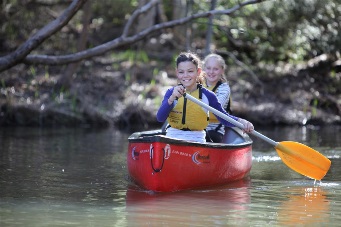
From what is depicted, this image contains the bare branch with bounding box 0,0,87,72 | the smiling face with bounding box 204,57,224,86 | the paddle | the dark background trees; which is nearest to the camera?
the paddle

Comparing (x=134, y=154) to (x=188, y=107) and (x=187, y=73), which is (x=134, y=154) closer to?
(x=188, y=107)

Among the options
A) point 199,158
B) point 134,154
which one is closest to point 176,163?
point 199,158

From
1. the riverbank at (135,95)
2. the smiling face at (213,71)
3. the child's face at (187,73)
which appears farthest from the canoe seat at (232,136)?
the riverbank at (135,95)

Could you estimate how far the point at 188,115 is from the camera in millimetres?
7457

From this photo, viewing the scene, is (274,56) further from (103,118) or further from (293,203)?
(293,203)

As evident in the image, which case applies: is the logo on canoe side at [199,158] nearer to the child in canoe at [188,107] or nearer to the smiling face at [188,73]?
the child in canoe at [188,107]

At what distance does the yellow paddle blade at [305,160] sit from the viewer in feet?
26.2

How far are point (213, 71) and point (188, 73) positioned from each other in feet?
5.31

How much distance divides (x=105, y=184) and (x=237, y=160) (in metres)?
1.46

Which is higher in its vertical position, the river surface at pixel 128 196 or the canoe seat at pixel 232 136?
the canoe seat at pixel 232 136

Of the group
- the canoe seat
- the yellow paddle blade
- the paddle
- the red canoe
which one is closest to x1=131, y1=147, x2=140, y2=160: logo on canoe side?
the red canoe

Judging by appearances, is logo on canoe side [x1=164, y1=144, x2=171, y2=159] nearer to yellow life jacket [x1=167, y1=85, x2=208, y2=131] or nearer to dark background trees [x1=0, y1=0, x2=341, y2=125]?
yellow life jacket [x1=167, y1=85, x2=208, y2=131]

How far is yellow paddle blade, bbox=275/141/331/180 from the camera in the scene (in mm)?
7998

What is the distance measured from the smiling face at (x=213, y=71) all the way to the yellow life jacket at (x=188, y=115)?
137 cm
